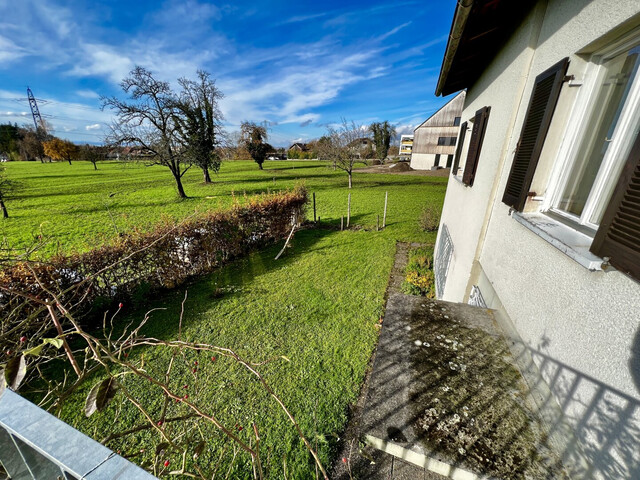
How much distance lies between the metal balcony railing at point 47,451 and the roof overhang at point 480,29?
3.50 m

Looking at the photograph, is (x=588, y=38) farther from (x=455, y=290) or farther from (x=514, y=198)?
(x=455, y=290)

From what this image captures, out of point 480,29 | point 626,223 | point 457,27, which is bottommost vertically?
point 626,223

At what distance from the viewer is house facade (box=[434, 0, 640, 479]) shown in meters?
1.15

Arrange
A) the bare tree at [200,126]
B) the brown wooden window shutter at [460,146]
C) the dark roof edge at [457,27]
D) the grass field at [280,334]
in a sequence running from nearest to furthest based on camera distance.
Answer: the dark roof edge at [457,27] < the grass field at [280,334] < the brown wooden window shutter at [460,146] < the bare tree at [200,126]

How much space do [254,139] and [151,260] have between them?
38.0 m

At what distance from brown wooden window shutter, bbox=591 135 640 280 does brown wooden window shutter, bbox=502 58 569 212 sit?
1.09 meters

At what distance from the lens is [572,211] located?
1.95m

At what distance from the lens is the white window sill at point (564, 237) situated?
4.23 feet

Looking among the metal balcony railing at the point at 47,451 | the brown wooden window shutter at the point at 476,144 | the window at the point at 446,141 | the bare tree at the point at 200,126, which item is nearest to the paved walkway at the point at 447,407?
the metal balcony railing at the point at 47,451

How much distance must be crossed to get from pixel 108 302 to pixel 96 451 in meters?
5.80

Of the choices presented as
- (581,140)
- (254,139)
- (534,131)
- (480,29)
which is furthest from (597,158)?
(254,139)

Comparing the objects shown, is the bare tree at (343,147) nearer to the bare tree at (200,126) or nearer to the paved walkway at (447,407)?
the bare tree at (200,126)

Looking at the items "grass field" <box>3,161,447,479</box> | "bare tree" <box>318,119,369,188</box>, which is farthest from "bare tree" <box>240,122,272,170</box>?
"grass field" <box>3,161,447,479</box>

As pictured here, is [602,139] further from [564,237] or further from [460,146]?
[460,146]
